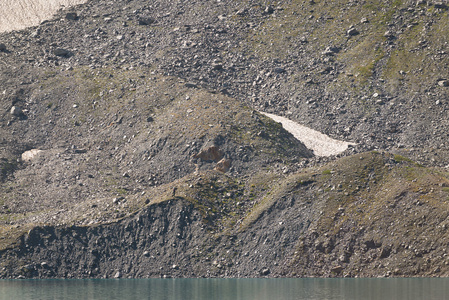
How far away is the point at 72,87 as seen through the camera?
130 m

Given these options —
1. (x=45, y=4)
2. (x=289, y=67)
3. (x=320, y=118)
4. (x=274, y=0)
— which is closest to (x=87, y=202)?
(x=320, y=118)

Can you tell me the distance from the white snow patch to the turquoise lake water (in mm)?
Answer: 39299

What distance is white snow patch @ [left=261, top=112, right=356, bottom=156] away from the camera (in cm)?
11431

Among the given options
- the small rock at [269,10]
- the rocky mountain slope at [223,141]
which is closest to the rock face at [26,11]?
the rocky mountain slope at [223,141]

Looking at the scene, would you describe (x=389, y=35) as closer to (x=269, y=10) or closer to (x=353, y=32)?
(x=353, y=32)

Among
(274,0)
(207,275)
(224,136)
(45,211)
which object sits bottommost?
(207,275)

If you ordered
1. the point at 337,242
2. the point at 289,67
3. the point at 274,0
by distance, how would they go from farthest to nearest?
1. the point at 274,0
2. the point at 289,67
3. the point at 337,242

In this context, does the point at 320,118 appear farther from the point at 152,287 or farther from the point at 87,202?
the point at 152,287

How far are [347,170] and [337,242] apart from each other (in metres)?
11.6

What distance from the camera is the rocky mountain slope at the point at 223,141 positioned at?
3231 inches

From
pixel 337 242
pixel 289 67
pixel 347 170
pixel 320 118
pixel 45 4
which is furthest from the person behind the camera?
pixel 45 4

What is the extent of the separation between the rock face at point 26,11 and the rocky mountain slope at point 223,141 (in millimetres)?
7347

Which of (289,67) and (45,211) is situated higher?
(289,67)

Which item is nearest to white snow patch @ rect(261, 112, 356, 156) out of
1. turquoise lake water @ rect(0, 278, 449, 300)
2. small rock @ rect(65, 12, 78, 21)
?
turquoise lake water @ rect(0, 278, 449, 300)
